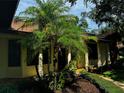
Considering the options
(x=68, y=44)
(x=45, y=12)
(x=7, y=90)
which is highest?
(x=45, y=12)

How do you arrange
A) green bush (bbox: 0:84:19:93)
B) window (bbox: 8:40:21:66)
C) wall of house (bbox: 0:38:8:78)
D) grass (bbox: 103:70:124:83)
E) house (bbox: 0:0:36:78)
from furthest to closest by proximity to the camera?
grass (bbox: 103:70:124:83) → window (bbox: 8:40:21:66) → wall of house (bbox: 0:38:8:78) → house (bbox: 0:0:36:78) → green bush (bbox: 0:84:19:93)

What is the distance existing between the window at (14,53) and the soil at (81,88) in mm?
4726

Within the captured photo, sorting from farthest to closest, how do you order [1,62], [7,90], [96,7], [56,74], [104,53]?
[104,53]
[96,7]
[1,62]
[56,74]
[7,90]

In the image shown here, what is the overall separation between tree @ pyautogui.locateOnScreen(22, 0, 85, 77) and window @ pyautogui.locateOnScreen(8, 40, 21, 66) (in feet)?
13.2

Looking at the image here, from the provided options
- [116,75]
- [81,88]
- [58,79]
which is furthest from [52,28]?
[116,75]

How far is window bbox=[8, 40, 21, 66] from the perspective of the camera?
66.7ft

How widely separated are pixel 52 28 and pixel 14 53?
554 centimetres

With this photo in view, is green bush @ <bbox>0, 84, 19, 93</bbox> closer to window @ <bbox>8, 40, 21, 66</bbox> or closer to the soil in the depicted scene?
the soil

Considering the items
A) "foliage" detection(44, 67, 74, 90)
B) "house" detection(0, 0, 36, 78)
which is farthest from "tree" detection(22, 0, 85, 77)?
"house" detection(0, 0, 36, 78)

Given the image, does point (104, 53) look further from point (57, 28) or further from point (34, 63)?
point (57, 28)

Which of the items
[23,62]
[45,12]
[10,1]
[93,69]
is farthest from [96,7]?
[10,1]

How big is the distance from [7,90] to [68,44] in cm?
347

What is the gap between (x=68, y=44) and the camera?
15.4m

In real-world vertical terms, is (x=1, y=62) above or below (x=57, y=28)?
below
